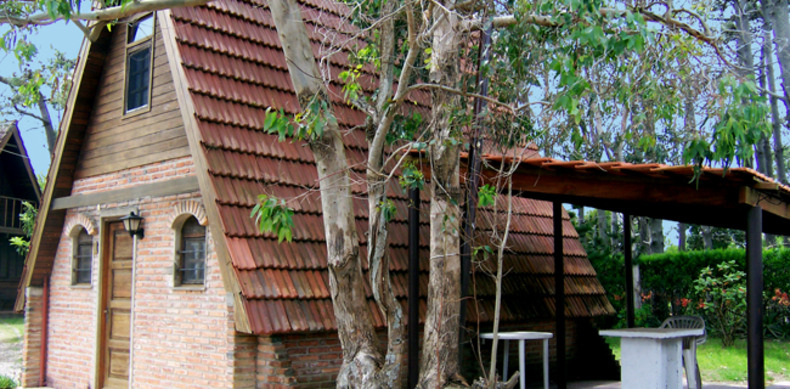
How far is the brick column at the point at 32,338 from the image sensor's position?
1105cm

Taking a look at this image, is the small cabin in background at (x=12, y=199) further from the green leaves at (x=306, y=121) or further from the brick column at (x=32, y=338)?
the green leaves at (x=306, y=121)

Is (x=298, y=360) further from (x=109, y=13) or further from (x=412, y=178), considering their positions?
(x=109, y=13)

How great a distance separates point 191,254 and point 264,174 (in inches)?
59.0

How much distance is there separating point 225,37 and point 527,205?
18.9ft

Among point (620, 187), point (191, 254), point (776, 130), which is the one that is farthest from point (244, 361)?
point (776, 130)

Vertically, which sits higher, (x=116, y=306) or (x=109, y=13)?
(x=109, y=13)

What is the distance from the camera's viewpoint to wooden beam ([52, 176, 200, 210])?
8711 mm

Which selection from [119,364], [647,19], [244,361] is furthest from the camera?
[119,364]

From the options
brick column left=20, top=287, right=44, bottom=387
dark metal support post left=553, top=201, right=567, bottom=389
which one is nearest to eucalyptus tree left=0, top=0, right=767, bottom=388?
dark metal support post left=553, top=201, right=567, bottom=389

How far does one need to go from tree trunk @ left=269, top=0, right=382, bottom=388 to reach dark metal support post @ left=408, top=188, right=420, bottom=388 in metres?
0.58

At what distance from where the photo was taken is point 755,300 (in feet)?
22.6

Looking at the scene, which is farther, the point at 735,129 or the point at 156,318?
the point at 156,318

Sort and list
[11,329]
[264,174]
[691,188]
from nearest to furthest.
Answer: [691,188] → [264,174] → [11,329]

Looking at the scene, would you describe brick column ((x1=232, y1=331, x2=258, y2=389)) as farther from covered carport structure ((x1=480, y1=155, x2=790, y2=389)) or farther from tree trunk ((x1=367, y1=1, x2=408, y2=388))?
covered carport structure ((x1=480, y1=155, x2=790, y2=389))
